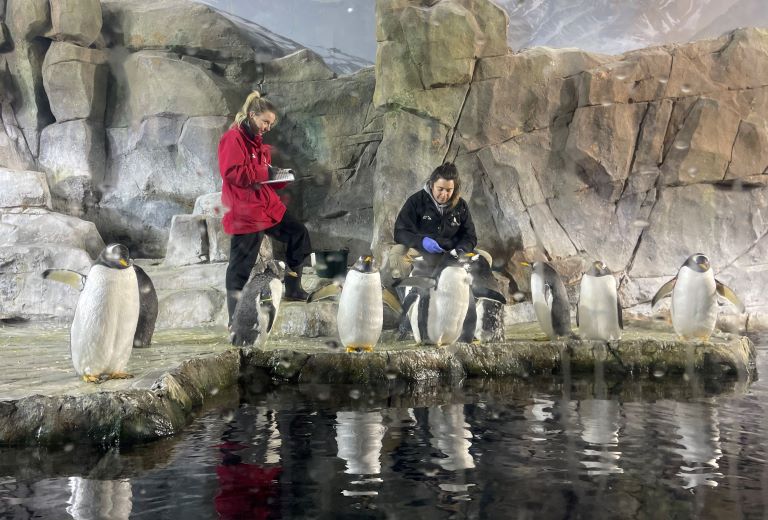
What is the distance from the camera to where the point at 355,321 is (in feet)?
15.6

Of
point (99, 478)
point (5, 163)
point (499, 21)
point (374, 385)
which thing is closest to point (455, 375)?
point (374, 385)

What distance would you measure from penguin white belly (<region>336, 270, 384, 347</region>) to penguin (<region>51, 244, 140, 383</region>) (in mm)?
1368

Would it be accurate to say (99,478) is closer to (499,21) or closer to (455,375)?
(455,375)

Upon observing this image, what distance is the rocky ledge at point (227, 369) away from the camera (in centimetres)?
304

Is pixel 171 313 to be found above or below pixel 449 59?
below

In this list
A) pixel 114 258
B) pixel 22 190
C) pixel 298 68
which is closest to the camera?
pixel 114 258

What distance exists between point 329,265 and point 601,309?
3.05 m

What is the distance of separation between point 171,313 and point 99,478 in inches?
172

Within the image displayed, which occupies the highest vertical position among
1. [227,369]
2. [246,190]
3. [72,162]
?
[72,162]

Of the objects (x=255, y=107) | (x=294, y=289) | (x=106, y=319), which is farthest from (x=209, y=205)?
(x=106, y=319)

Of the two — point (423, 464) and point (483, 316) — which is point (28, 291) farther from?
point (423, 464)

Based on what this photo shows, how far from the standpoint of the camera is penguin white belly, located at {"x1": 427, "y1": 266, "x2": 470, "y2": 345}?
497cm

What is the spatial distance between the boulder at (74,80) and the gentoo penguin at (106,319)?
679 cm

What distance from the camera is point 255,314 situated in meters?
4.82
